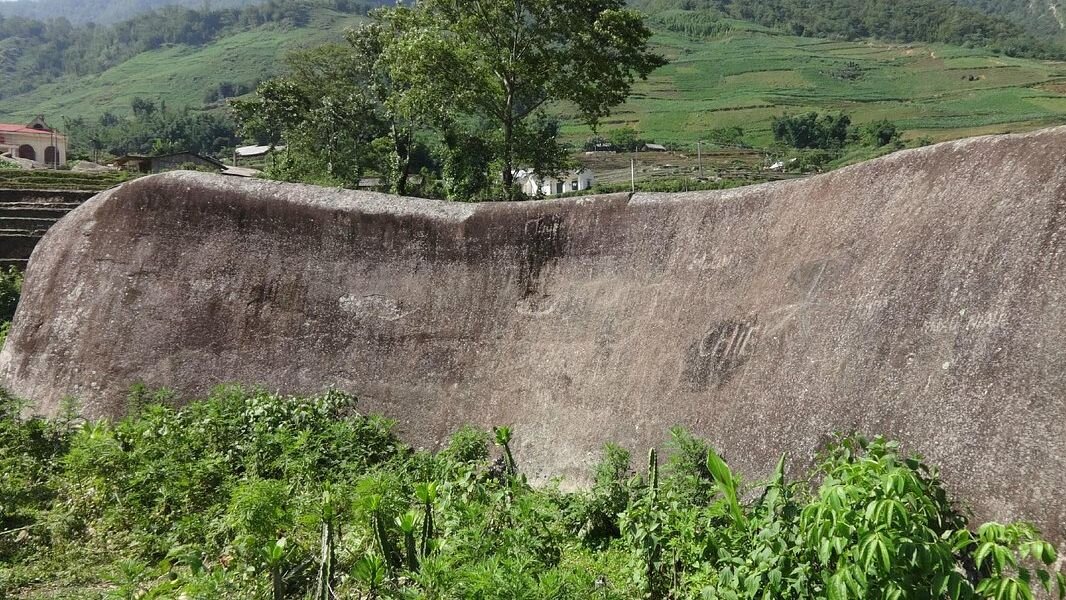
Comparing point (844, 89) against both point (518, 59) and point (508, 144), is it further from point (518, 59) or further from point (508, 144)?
point (508, 144)

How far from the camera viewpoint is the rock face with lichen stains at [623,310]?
4082 mm

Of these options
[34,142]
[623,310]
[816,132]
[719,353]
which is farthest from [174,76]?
[719,353]

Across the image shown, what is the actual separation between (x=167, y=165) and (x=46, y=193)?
3228cm

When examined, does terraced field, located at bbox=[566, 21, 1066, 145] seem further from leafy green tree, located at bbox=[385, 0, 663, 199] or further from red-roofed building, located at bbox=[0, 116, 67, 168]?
red-roofed building, located at bbox=[0, 116, 67, 168]

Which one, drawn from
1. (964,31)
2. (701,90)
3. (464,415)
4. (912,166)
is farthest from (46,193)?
(964,31)

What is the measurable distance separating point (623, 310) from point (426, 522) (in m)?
2.76

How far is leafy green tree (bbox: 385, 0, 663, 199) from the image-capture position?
17156mm

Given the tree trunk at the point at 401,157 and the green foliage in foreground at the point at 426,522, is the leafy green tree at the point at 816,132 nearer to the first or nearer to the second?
the tree trunk at the point at 401,157

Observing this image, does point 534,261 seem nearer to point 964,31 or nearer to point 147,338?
point 147,338

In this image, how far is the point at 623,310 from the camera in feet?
21.6

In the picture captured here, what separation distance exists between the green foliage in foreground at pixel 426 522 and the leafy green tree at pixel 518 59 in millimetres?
11030

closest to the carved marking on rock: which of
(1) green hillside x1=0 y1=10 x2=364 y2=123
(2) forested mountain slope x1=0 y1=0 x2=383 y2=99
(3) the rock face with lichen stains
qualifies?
(3) the rock face with lichen stains

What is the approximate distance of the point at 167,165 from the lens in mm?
61375

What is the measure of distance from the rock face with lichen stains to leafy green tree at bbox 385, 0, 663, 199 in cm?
931
